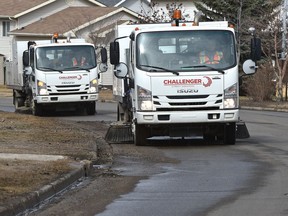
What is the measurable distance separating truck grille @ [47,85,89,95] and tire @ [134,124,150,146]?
1170 centimetres

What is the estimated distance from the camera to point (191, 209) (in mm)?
10438

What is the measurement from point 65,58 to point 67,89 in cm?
109

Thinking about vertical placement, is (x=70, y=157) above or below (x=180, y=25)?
below

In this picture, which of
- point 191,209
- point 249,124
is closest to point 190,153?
point 191,209

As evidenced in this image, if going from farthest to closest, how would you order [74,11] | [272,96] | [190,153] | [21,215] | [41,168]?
[74,11] → [272,96] → [190,153] → [41,168] → [21,215]

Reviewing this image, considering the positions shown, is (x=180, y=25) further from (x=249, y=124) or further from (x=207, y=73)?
(x=249, y=124)

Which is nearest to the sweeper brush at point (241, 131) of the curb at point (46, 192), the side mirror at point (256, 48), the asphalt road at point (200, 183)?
the asphalt road at point (200, 183)

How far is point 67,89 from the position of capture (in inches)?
1207

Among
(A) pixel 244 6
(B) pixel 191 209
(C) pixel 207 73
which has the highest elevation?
(A) pixel 244 6

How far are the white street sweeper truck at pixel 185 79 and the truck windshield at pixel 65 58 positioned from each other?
11.6m

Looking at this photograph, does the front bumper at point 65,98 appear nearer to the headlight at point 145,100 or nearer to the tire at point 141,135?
the tire at point 141,135

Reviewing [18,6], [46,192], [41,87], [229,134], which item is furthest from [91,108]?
[18,6]

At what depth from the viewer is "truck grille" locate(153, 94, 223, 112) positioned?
18250 mm

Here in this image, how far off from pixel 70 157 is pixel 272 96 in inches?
1219
